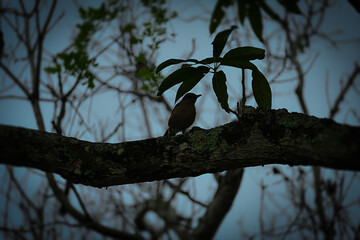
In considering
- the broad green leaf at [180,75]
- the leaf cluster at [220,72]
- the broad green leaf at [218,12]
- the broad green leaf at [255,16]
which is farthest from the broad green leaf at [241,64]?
the broad green leaf at [218,12]

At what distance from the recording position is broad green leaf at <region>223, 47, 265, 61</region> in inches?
74.4

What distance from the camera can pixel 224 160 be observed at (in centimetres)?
174

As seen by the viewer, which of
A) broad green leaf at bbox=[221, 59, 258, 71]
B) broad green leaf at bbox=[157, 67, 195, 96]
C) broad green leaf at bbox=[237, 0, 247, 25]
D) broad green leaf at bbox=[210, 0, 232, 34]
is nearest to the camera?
broad green leaf at bbox=[221, 59, 258, 71]

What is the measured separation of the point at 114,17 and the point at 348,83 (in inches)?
164

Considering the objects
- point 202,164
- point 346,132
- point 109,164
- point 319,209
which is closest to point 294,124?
point 346,132

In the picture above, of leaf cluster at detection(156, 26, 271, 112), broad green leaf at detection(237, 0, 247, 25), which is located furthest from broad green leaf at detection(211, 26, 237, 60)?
broad green leaf at detection(237, 0, 247, 25)

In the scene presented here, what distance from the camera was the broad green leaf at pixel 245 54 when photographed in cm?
189

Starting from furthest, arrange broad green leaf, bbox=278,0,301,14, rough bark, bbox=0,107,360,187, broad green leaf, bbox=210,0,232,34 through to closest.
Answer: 1. broad green leaf, bbox=210,0,232,34
2. broad green leaf, bbox=278,0,301,14
3. rough bark, bbox=0,107,360,187

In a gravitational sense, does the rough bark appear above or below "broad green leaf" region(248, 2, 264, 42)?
below

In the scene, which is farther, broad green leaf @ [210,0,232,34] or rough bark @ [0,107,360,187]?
broad green leaf @ [210,0,232,34]

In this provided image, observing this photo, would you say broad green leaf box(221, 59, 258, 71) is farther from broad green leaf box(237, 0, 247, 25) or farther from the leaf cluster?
broad green leaf box(237, 0, 247, 25)

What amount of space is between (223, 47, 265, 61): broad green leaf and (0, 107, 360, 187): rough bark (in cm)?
34

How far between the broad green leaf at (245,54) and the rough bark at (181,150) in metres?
0.34

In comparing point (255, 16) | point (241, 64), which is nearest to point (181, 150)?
point (241, 64)
